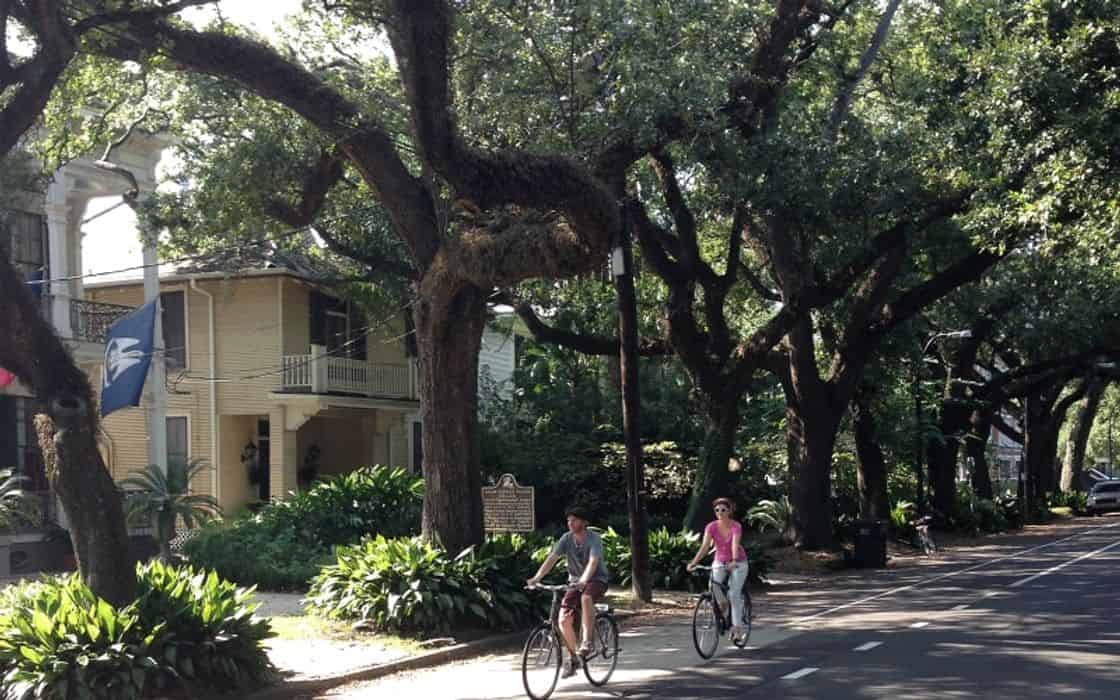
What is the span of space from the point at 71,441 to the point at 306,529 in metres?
11.7

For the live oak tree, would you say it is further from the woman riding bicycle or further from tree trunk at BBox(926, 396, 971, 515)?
tree trunk at BBox(926, 396, 971, 515)

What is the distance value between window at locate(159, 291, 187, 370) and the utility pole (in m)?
15.4

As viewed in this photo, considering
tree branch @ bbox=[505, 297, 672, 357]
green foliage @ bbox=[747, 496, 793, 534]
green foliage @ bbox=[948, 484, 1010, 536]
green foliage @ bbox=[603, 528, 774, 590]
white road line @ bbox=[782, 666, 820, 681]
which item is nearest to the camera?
white road line @ bbox=[782, 666, 820, 681]

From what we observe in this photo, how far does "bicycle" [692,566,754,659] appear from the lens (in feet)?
45.0

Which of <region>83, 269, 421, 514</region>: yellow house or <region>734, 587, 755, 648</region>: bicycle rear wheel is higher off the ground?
<region>83, 269, 421, 514</region>: yellow house

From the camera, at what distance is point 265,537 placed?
72.6 feet

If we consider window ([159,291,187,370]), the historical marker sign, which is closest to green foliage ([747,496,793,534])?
the historical marker sign

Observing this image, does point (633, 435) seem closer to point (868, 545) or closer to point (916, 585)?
point (916, 585)

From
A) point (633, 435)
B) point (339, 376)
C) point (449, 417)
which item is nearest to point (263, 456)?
point (339, 376)

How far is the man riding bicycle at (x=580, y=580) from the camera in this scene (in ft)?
38.3

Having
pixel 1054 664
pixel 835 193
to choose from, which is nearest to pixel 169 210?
pixel 835 193

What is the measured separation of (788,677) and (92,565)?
6.27 m

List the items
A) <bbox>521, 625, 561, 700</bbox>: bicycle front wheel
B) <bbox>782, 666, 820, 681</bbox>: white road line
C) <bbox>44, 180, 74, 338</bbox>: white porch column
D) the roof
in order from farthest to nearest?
the roof → <bbox>44, 180, 74, 338</bbox>: white porch column → <bbox>782, 666, 820, 681</bbox>: white road line → <bbox>521, 625, 561, 700</bbox>: bicycle front wheel

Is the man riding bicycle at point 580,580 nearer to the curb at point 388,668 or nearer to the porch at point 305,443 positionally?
the curb at point 388,668
